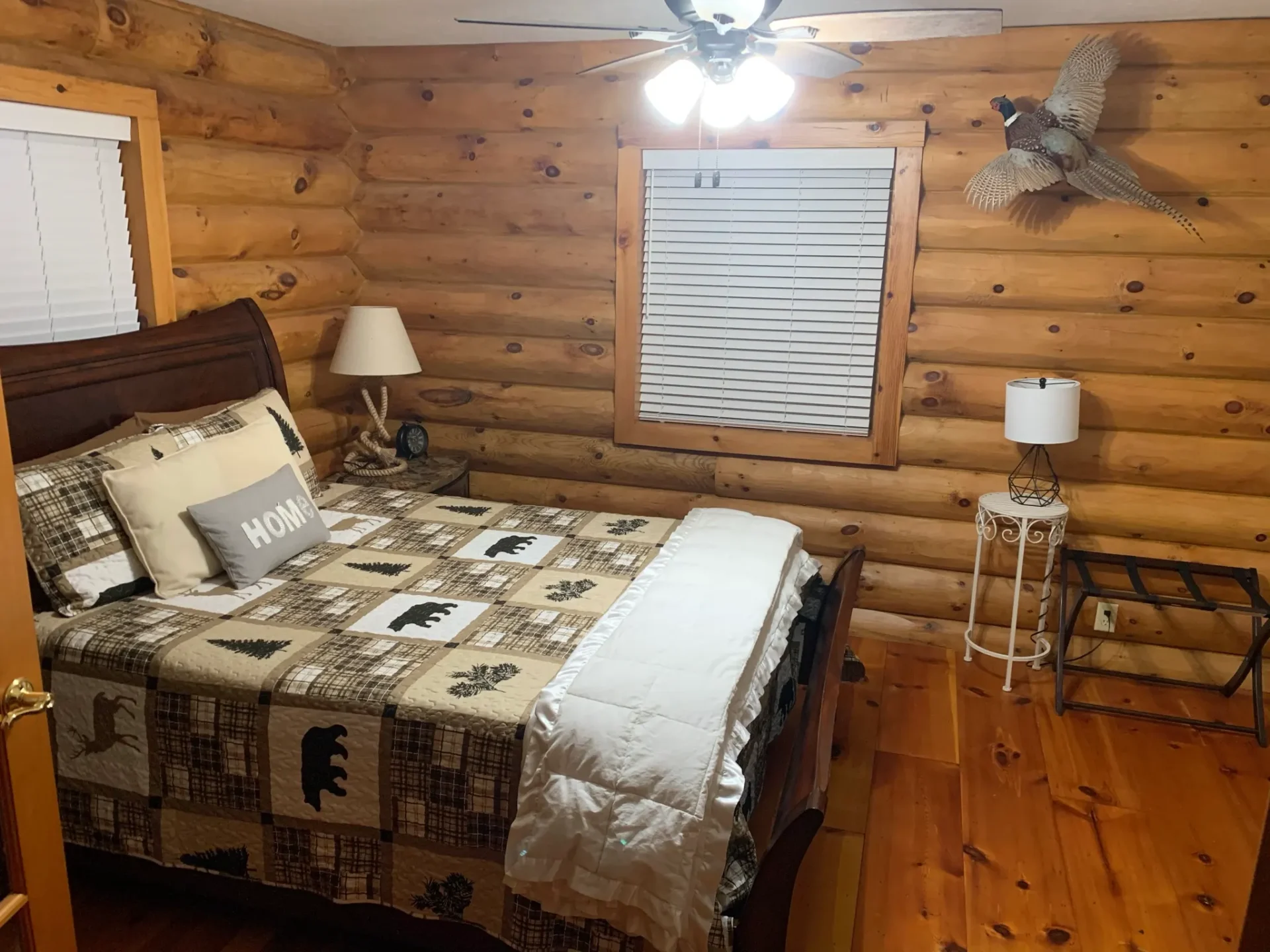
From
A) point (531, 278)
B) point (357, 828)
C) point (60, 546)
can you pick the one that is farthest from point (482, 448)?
point (357, 828)

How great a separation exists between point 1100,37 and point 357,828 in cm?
340

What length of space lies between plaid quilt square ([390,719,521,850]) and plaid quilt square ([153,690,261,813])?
0.37 metres

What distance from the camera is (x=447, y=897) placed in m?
2.20

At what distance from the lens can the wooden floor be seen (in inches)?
96.7

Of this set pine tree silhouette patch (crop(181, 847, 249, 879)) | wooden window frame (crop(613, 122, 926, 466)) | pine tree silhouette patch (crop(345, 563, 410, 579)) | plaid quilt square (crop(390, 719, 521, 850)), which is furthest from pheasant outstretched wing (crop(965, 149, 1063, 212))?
pine tree silhouette patch (crop(181, 847, 249, 879))

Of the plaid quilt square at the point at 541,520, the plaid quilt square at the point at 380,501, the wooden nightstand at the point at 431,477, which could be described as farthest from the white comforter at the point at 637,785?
the wooden nightstand at the point at 431,477

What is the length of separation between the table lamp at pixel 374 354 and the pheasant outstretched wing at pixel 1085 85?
262cm

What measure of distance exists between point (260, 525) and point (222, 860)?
38.1 inches

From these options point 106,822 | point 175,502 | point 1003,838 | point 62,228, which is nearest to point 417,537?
point 175,502

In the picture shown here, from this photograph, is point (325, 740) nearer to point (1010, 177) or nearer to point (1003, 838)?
point (1003, 838)

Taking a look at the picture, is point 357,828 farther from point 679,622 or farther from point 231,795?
point 679,622

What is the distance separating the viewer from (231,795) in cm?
231

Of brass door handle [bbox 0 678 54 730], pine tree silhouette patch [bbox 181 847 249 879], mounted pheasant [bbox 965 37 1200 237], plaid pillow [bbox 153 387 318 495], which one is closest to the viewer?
brass door handle [bbox 0 678 54 730]

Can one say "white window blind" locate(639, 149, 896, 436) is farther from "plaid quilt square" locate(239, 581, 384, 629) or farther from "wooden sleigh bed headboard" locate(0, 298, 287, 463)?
"plaid quilt square" locate(239, 581, 384, 629)
